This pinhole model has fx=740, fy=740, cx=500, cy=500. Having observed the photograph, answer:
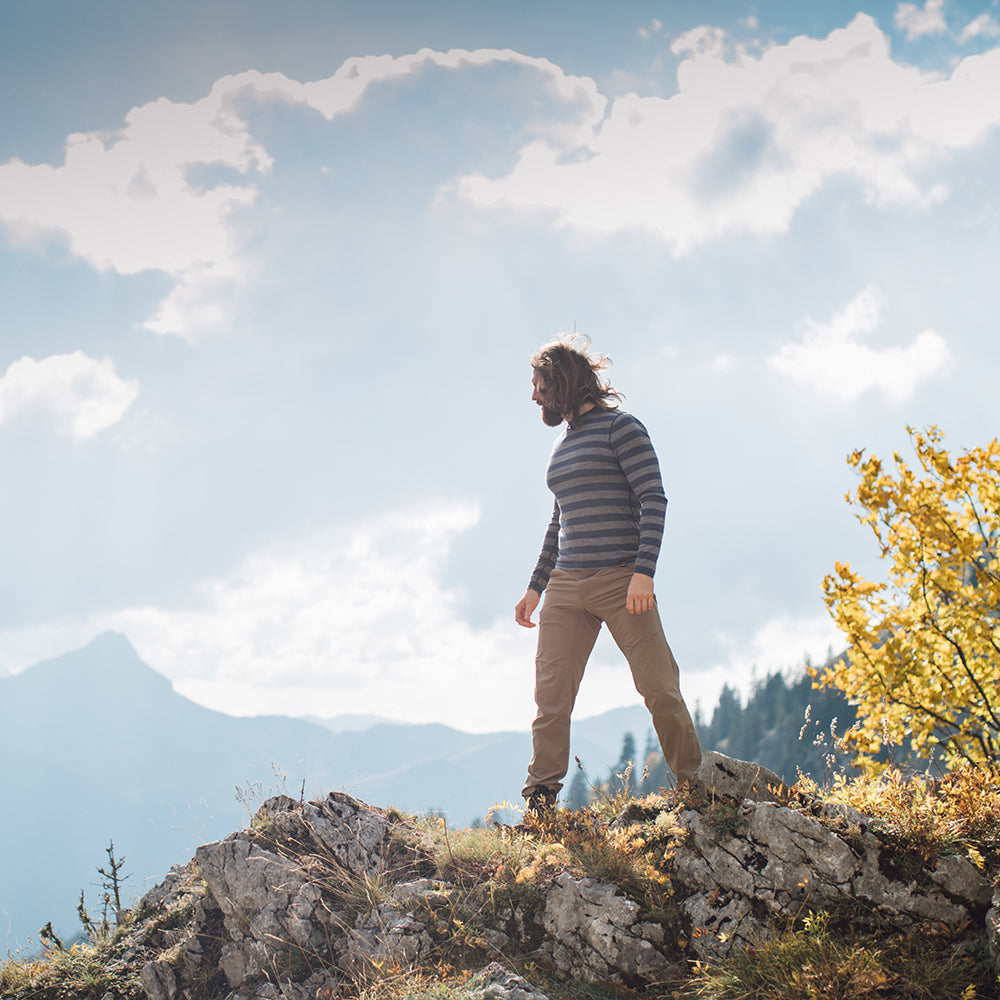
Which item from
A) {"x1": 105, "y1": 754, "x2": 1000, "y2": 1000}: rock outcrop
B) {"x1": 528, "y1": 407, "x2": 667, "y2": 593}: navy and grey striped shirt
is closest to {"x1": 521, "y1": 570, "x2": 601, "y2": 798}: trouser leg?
{"x1": 528, "y1": 407, "x2": 667, "y2": 593}: navy and grey striped shirt

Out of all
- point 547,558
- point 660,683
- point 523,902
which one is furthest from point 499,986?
point 547,558

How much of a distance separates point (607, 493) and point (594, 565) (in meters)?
0.60

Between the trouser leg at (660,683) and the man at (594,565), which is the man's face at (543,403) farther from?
the trouser leg at (660,683)

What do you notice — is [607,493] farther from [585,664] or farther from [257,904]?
[257,904]

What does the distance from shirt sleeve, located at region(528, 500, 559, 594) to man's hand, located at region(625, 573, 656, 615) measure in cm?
132

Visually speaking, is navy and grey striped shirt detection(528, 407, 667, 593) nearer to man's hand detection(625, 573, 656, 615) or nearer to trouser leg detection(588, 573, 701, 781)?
man's hand detection(625, 573, 656, 615)

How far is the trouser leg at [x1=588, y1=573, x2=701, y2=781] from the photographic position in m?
5.62

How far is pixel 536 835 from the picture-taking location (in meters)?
5.79

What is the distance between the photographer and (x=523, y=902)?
203 inches

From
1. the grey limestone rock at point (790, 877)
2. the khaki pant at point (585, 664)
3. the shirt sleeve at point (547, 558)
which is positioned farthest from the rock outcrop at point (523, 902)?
the shirt sleeve at point (547, 558)

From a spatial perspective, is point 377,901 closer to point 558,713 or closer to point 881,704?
point 558,713

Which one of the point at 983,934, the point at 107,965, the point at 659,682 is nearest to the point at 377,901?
the point at 107,965

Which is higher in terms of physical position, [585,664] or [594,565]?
[594,565]

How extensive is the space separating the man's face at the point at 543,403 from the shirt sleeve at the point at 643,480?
0.62m
